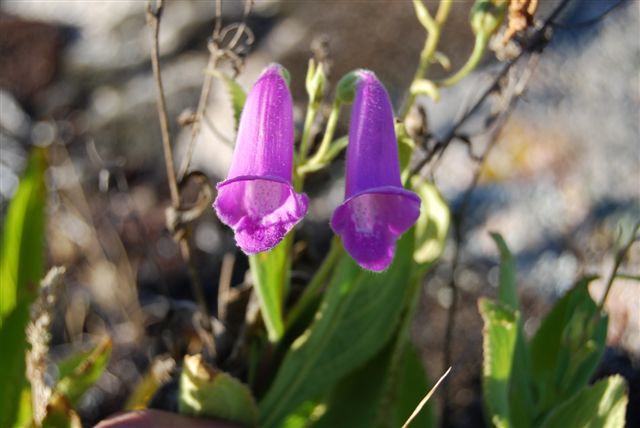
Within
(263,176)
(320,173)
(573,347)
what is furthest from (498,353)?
(320,173)

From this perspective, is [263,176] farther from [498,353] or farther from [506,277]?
[506,277]

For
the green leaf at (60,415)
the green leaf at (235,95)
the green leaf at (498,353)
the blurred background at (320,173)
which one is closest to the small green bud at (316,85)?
the green leaf at (235,95)

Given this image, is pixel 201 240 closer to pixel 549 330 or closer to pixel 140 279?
pixel 140 279

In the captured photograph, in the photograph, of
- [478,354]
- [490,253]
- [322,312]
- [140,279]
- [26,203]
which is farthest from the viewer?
[140,279]

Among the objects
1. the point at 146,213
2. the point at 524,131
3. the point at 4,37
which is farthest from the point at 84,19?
the point at 524,131

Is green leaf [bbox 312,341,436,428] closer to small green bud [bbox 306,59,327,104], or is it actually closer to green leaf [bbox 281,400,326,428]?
green leaf [bbox 281,400,326,428]

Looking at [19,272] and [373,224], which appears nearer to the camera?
[373,224]

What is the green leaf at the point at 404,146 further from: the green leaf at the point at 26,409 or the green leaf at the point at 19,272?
the green leaf at the point at 26,409
